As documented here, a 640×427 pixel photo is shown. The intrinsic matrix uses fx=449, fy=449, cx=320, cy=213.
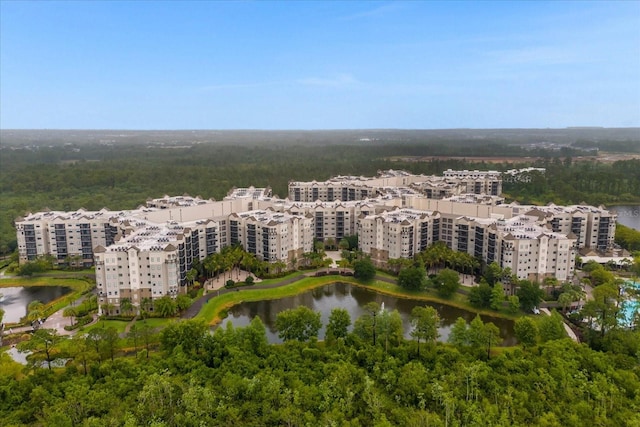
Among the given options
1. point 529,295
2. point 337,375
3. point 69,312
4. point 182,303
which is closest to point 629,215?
point 529,295

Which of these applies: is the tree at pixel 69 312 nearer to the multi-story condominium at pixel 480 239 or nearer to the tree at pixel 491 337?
the multi-story condominium at pixel 480 239

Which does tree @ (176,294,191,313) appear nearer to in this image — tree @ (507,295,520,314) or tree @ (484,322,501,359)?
tree @ (484,322,501,359)

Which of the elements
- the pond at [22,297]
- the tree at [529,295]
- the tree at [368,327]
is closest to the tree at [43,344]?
the pond at [22,297]

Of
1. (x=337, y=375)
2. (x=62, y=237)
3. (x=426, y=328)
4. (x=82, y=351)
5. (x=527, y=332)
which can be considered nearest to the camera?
(x=337, y=375)

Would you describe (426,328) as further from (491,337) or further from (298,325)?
(298,325)

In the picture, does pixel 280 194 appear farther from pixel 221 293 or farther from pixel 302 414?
pixel 302 414

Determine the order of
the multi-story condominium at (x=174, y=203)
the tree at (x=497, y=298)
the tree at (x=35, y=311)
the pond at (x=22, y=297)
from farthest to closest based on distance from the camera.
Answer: the multi-story condominium at (x=174, y=203)
the pond at (x=22, y=297)
the tree at (x=497, y=298)
the tree at (x=35, y=311)

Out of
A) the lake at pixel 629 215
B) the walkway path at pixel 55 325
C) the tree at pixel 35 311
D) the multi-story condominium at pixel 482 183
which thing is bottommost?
the walkway path at pixel 55 325

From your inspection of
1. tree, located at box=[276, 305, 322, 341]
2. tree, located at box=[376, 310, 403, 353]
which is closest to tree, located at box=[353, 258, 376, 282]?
tree, located at box=[276, 305, 322, 341]
